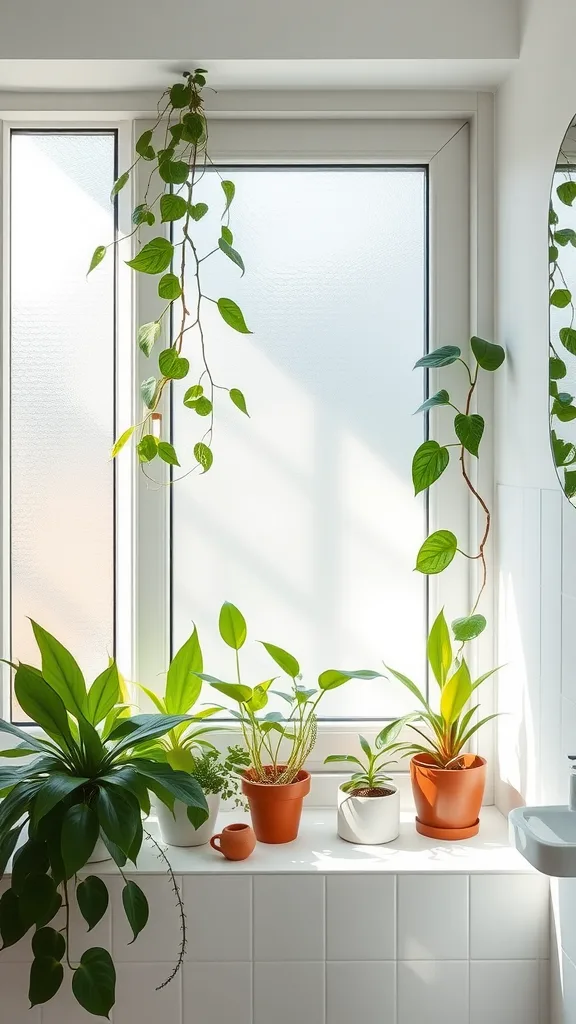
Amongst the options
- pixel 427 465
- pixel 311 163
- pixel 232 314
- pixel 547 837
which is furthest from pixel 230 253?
pixel 547 837

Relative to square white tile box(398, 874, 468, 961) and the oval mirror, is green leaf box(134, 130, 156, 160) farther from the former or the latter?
square white tile box(398, 874, 468, 961)

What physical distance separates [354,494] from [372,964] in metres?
0.89

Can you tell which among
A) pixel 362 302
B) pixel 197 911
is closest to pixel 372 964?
pixel 197 911

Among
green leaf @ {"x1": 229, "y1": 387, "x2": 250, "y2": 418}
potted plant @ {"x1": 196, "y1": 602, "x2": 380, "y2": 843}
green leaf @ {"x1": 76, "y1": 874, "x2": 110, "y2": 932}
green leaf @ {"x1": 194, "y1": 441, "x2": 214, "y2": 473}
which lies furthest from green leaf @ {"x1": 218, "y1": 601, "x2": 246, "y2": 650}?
green leaf @ {"x1": 76, "y1": 874, "x2": 110, "y2": 932}

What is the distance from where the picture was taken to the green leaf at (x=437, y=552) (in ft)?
5.74

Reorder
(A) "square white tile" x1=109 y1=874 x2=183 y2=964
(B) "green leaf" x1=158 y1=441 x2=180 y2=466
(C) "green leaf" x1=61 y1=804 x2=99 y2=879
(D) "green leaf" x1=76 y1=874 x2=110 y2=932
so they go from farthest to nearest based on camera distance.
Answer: (B) "green leaf" x1=158 y1=441 x2=180 y2=466 < (A) "square white tile" x1=109 y1=874 x2=183 y2=964 < (D) "green leaf" x1=76 y1=874 x2=110 y2=932 < (C) "green leaf" x1=61 y1=804 x2=99 y2=879

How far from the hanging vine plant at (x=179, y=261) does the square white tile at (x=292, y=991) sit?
0.92 m

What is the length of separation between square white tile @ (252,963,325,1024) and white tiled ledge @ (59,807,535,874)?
6.7 inches

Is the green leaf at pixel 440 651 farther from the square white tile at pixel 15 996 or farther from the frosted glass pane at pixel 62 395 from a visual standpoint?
the square white tile at pixel 15 996

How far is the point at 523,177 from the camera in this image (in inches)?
64.9

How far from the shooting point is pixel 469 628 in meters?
1.71

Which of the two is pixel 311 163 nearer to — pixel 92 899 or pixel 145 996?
pixel 92 899

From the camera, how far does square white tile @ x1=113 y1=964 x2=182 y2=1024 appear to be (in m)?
1.57

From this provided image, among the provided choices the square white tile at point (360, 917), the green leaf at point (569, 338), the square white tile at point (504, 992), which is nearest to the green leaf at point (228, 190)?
the green leaf at point (569, 338)
